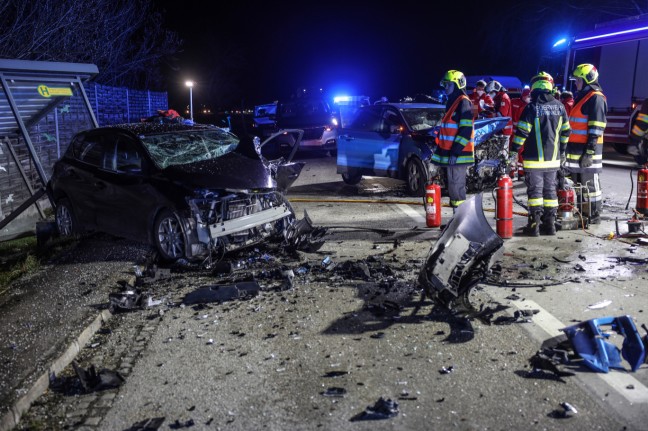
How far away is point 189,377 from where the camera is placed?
438 cm

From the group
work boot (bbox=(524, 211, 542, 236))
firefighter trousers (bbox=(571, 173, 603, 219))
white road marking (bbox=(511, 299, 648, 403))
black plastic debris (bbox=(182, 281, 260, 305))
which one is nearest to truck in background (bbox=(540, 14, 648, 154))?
firefighter trousers (bbox=(571, 173, 603, 219))

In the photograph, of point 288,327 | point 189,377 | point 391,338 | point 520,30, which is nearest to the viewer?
point 189,377

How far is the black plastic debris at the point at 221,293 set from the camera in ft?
19.9

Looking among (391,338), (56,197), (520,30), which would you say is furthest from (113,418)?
(520,30)

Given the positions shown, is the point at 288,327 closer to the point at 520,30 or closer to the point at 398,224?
the point at 398,224

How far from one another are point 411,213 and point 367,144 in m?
2.87

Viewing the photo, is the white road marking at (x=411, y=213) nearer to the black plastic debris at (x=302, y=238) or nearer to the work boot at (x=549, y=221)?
the work boot at (x=549, y=221)

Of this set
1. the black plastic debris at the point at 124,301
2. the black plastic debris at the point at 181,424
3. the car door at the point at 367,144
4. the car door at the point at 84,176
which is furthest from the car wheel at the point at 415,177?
the black plastic debris at the point at 181,424

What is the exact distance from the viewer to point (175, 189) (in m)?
7.31

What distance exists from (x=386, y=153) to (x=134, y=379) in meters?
8.73

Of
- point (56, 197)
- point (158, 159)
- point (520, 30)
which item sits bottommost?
point (56, 197)

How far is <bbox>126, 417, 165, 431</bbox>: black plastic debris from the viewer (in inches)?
145

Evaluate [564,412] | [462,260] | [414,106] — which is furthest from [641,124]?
[564,412]

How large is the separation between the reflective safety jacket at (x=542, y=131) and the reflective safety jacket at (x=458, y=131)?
0.72 m
